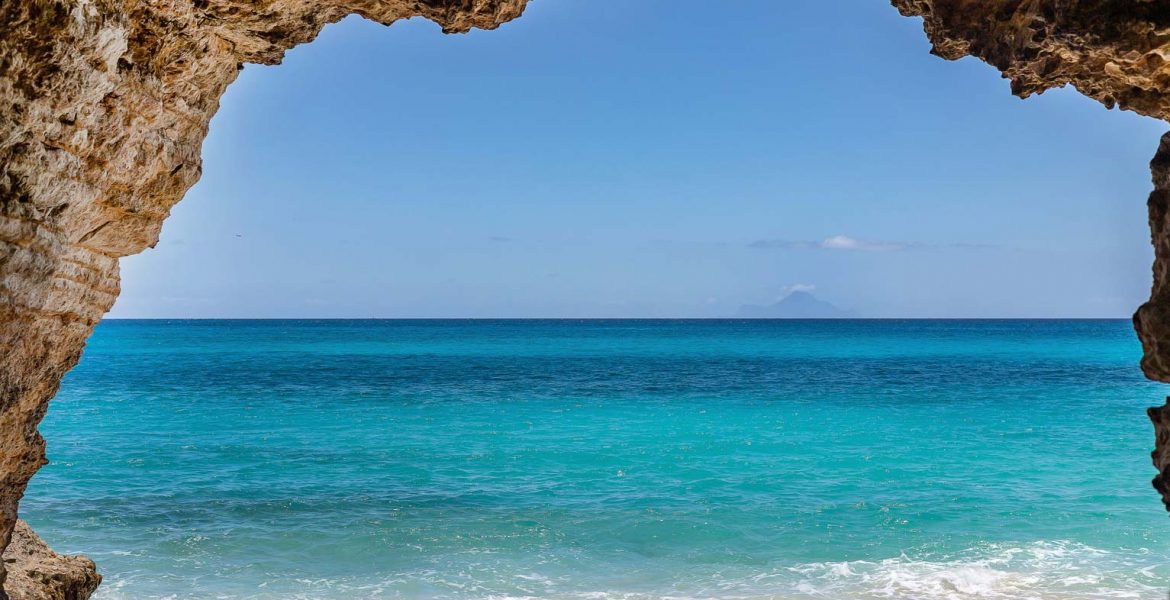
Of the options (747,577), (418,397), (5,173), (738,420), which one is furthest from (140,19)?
(418,397)

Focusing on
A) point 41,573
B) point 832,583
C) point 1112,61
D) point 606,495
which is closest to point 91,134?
point 41,573

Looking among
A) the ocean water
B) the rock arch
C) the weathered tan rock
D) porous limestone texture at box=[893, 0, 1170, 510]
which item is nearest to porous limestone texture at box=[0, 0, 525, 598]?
the rock arch

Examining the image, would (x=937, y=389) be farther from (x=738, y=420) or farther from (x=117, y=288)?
(x=117, y=288)

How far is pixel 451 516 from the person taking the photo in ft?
37.2

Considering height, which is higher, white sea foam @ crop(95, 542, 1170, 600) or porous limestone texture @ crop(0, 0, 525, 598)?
porous limestone texture @ crop(0, 0, 525, 598)

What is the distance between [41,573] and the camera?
5.46 meters

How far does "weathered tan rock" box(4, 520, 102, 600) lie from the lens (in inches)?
204

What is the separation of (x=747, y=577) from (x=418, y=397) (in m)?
20.0

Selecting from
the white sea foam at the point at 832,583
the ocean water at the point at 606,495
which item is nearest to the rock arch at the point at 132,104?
the white sea foam at the point at 832,583

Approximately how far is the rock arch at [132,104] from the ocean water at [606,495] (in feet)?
14.3

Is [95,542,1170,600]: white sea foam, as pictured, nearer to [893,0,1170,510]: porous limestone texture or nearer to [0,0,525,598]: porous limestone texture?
[0,0,525,598]: porous limestone texture

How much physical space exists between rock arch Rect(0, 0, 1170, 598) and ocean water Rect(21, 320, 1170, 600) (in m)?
4.36

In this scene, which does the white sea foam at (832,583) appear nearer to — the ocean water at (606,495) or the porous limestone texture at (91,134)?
the ocean water at (606,495)

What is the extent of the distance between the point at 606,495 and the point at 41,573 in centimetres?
843
